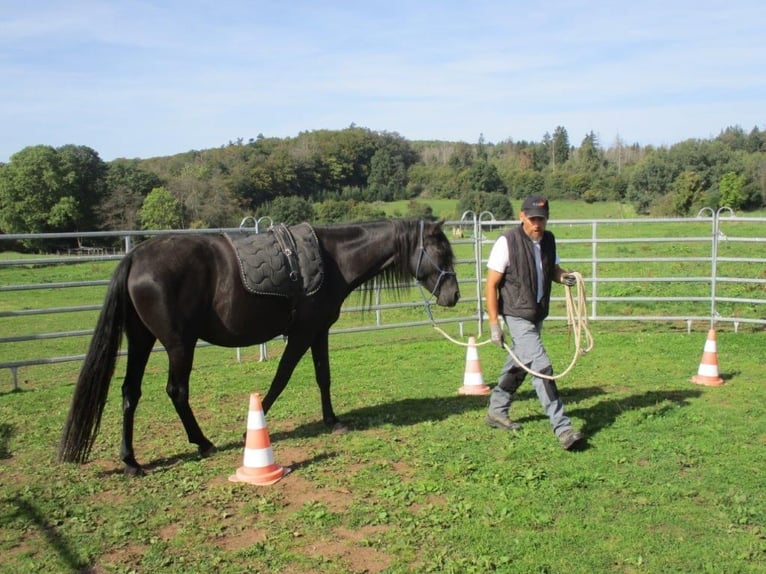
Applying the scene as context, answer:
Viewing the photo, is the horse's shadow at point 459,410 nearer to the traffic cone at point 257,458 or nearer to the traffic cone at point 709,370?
the traffic cone at point 709,370

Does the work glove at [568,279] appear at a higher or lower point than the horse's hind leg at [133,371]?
higher

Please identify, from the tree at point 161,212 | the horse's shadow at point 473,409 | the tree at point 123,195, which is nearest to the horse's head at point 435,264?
the horse's shadow at point 473,409

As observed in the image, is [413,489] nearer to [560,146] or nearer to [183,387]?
[183,387]

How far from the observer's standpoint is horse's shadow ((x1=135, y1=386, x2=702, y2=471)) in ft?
17.8

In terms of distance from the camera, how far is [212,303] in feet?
16.2

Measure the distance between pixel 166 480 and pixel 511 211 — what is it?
4425 cm

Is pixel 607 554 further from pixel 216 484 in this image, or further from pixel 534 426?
pixel 216 484

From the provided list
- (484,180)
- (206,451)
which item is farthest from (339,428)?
(484,180)

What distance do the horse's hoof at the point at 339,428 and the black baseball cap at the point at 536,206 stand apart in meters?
2.44

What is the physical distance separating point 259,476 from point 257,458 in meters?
0.13

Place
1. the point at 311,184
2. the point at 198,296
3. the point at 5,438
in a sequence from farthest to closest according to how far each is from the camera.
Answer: the point at 311,184 → the point at 5,438 → the point at 198,296

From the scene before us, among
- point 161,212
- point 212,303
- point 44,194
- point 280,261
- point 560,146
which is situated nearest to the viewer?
point 212,303

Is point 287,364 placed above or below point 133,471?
above

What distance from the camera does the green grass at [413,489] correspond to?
332cm
